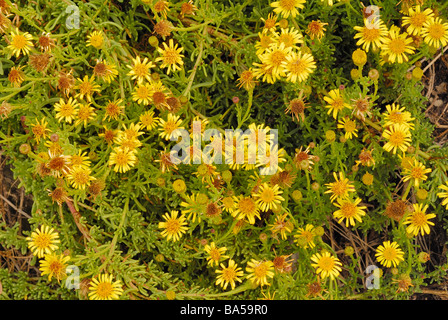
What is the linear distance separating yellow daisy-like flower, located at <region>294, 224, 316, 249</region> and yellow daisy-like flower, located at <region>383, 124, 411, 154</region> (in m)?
0.70

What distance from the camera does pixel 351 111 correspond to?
275 cm

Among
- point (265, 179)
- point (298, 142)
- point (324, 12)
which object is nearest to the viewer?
point (265, 179)

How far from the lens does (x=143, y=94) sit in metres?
2.68

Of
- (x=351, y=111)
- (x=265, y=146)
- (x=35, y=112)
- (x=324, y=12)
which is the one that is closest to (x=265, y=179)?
(x=265, y=146)

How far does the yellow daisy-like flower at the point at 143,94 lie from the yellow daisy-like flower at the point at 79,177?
0.54 metres

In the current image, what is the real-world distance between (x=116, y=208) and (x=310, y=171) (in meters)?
1.26

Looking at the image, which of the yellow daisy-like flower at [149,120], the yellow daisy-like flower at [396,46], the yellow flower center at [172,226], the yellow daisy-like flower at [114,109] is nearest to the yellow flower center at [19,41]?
the yellow daisy-like flower at [114,109]

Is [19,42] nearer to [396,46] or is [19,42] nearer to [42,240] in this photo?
[42,240]

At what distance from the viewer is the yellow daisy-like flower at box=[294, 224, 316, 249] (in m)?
2.68

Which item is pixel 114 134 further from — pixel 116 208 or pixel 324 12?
pixel 324 12

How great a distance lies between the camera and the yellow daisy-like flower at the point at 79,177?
2574 millimetres

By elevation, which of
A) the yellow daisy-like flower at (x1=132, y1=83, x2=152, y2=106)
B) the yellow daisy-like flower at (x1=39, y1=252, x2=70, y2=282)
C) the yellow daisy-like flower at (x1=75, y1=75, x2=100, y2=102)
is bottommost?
the yellow daisy-like flower at (x1=39, y1=252, x2=70, y2=282)

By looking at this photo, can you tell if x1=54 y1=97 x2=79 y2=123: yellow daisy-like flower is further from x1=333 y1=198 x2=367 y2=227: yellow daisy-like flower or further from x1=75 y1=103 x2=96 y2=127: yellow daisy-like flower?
x1=333 y1=198 x2=367 y2=227: yellow daisy-like flower

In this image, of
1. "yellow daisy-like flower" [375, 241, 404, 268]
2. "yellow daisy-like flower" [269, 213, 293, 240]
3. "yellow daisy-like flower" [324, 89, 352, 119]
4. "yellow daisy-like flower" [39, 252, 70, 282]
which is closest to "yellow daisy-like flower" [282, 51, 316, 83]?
"yellow daisy-like flower" [324, 89, 352, 119]
